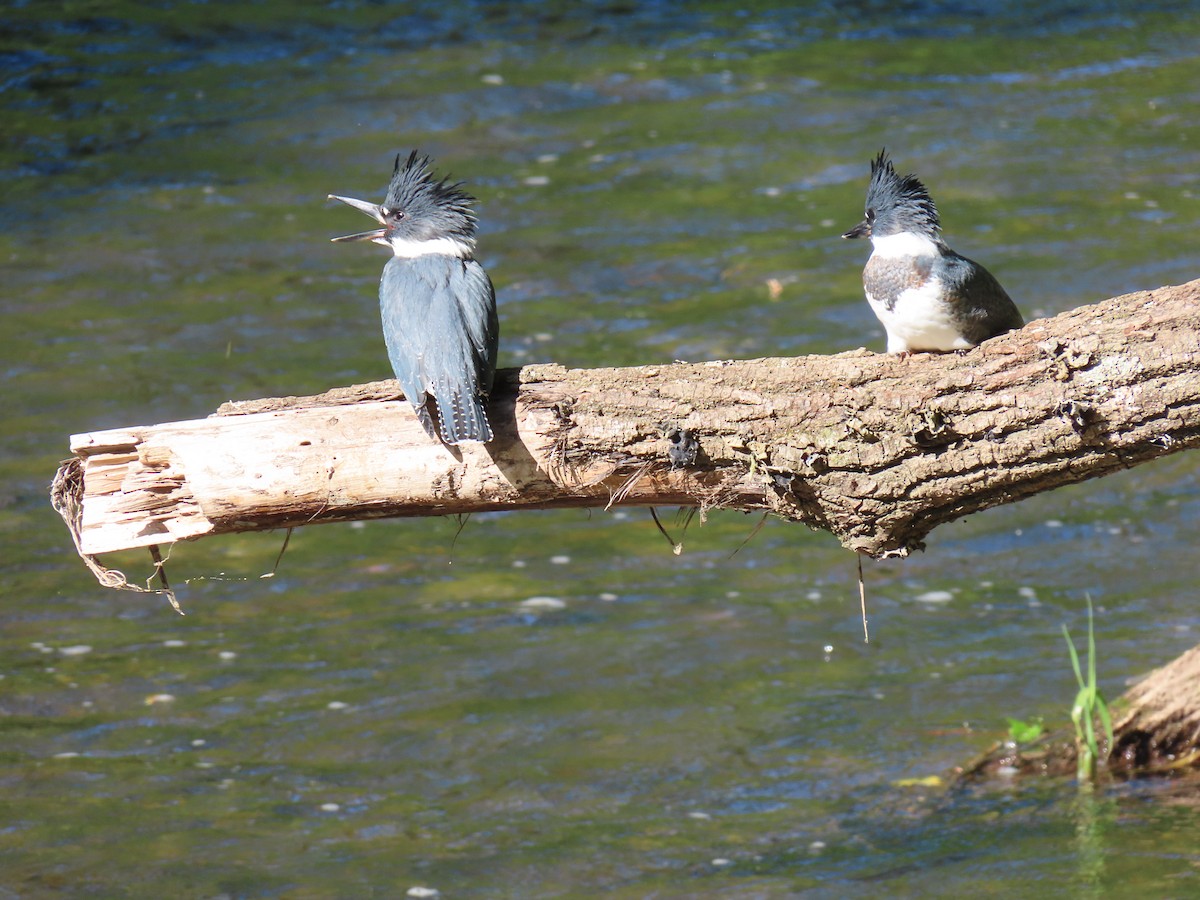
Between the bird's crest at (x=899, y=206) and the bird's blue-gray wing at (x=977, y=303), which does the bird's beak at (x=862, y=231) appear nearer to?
the bird's crest at (x=899, y=206)

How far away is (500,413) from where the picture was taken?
3.79 meters

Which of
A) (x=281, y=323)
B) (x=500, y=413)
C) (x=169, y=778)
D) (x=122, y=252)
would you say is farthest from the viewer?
(x=122, y=252)

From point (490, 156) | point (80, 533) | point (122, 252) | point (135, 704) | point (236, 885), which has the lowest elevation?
point (236, 885)

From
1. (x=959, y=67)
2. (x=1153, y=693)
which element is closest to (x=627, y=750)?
(x=1153, y=693)

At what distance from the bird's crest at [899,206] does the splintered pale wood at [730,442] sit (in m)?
0.82

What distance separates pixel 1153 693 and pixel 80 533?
3.73 meters

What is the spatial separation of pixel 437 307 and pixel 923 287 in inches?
50.6

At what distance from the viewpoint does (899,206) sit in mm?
4551

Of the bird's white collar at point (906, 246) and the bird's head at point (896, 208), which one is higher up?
the bird's head at point (896, 208)

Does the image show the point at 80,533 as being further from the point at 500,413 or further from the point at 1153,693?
the point at 1153,693

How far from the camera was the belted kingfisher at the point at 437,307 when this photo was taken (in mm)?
3684

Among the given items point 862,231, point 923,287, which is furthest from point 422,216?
point 923,287

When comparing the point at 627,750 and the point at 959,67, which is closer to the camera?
the point at 627,750

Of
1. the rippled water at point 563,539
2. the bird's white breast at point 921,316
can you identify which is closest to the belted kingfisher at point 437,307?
the bird's white breast at point 921,316
